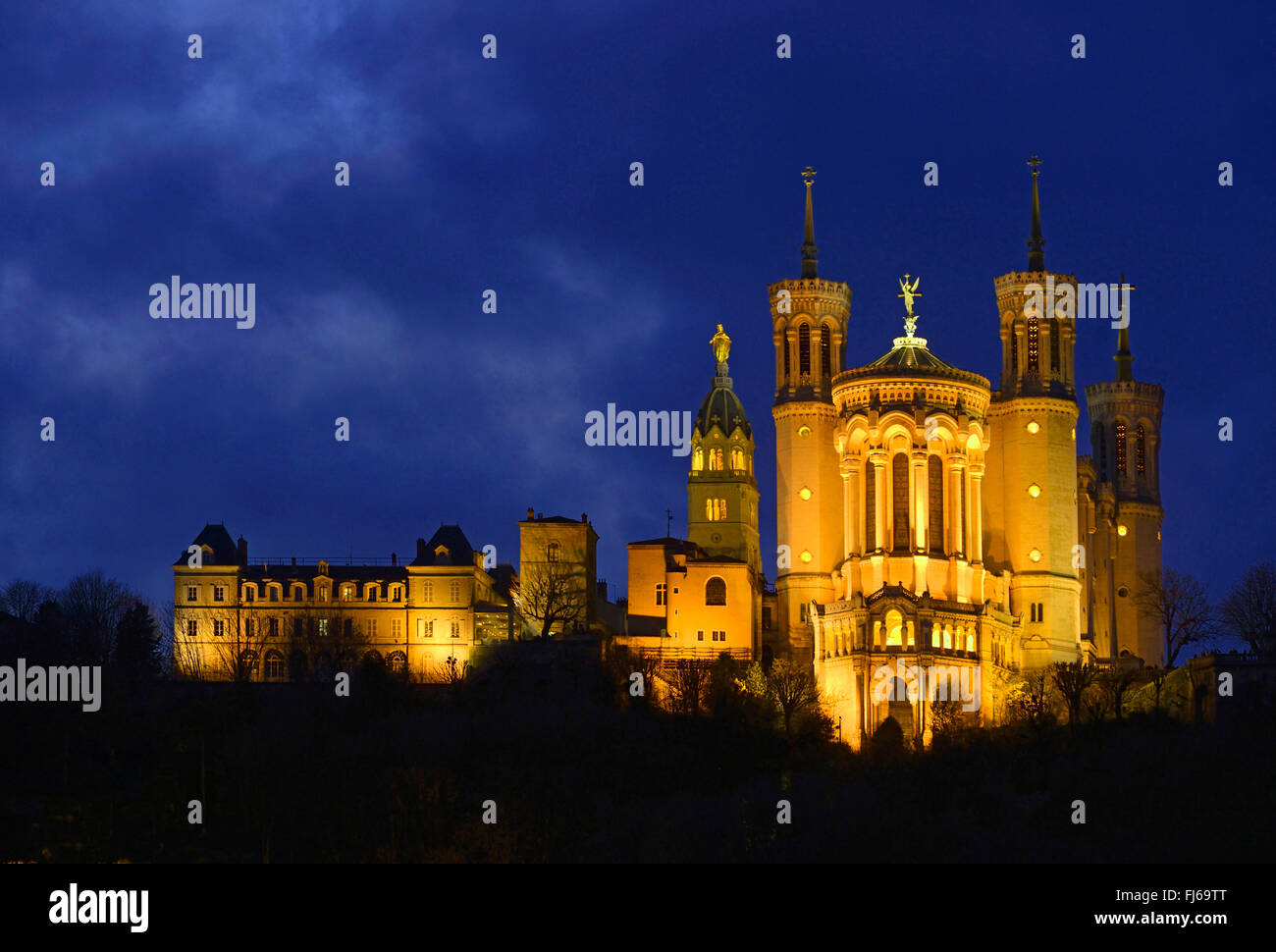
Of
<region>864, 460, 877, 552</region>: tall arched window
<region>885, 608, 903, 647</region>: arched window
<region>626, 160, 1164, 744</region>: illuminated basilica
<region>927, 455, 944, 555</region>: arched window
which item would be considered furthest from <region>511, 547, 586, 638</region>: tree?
<region>927, 455, 944, 555</region>: arched window

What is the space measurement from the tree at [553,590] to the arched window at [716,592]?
6123mm

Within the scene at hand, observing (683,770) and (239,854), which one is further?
(683,770)

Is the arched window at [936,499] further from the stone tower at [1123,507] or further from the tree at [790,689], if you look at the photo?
the stone tower at [1123,507]

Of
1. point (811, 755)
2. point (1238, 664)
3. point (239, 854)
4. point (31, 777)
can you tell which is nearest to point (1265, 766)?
point (1238, 664)

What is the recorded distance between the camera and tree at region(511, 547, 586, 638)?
372 ft

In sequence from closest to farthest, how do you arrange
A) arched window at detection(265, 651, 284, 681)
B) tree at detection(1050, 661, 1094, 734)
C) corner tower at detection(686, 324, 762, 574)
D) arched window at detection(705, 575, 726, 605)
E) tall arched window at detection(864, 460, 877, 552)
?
1. tree at detection(1050, 661, 1094, 734)
2. tall arched window at detection(864, 460, 877, 552)
3. arched window at detection(705, 575, 726, 605)
4. arched window at detection(265, 651, 284, 681)
5. corner tower at detection(686, 324, 762, 574)

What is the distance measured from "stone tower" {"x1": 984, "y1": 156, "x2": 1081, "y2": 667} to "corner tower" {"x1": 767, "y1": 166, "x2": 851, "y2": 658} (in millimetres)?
7991

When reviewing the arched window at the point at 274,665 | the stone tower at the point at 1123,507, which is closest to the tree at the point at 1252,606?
the stone tower at the point at 1123,507

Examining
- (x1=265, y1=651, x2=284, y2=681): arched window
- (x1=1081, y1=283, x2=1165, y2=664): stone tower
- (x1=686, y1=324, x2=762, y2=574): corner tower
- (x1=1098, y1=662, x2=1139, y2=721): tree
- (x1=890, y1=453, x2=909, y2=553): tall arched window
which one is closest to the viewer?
(x1=1098, y1=662, x2=1139, y2=721): tree

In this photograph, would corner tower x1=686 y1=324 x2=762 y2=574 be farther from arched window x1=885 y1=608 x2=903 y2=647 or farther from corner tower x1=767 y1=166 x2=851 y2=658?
arched window x1=885 y1=608 x2=903 y2=647

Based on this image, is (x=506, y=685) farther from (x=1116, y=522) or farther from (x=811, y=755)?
(x=1116, y=522)

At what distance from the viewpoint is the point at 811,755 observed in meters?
99.4
